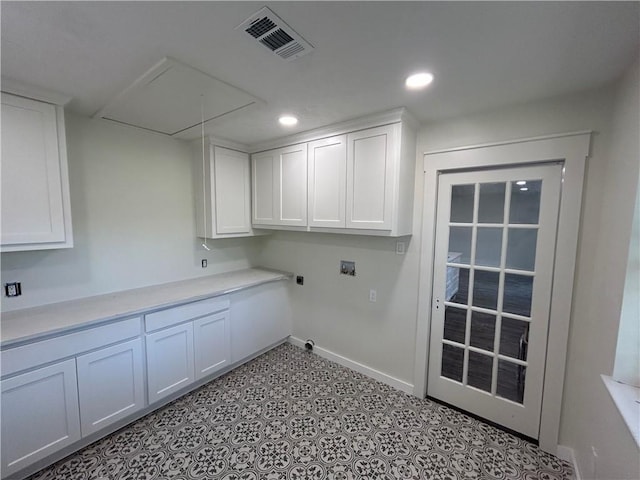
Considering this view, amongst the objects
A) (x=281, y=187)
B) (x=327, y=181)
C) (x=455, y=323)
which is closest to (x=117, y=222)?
(x=281, y=187)

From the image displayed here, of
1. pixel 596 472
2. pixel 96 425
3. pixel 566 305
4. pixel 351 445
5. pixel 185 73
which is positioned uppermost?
pixel 185 73

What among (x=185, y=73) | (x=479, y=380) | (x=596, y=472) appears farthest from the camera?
(x=479, y=380)

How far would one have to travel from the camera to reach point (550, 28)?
3.80 feet

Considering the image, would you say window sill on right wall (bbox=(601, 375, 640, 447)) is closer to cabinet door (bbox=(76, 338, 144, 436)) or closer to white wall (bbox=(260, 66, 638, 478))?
white wall (bbox=(260, 66, 638, 478))

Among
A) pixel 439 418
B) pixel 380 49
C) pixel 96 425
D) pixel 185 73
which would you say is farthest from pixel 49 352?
pixel 439 418

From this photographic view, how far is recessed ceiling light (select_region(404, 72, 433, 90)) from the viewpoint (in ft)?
5.18

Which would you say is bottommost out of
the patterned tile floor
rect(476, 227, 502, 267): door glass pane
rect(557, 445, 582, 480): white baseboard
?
the patterned tile floor

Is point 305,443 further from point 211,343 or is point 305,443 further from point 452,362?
point 452,362

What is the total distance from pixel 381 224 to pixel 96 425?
2.63m

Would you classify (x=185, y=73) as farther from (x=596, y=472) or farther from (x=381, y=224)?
(x=596, y=472)

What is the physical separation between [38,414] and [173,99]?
7.44ft

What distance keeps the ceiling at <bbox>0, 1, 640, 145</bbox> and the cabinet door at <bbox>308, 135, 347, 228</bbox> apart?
0.58 m

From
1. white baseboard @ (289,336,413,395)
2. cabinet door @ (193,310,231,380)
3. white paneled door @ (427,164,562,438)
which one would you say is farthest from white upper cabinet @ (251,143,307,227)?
white baseboard @ (289,336,413,395)

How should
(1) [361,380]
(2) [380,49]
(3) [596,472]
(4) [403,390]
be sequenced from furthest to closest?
(1) [361,380]
(4) [403,390]
(3) [596,472]
(2) [380,49]
